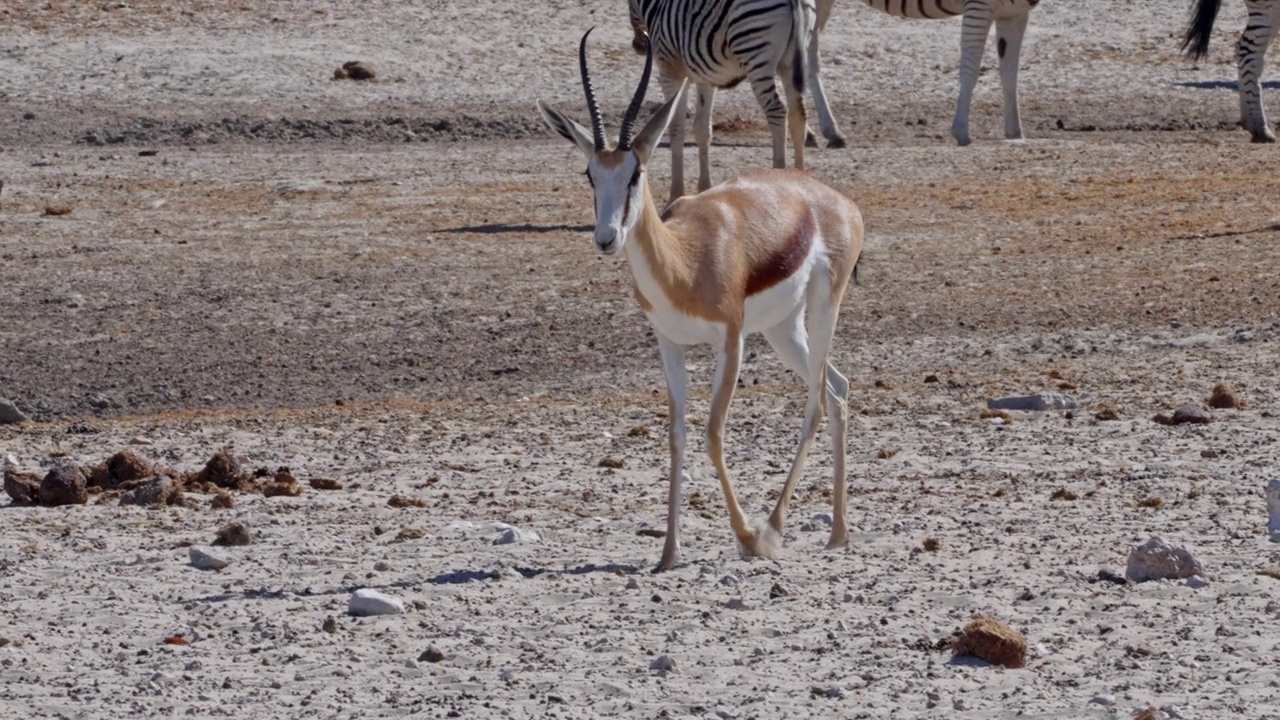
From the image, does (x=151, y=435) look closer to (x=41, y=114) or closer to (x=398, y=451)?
(x=398, y=451)

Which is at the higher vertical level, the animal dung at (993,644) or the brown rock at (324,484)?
the animal dung at (993,644)

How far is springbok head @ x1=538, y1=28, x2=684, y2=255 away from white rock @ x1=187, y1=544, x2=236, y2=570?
6.01 feet

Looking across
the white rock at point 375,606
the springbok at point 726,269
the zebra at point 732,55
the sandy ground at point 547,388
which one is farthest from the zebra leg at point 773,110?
the white rock at point 375,606

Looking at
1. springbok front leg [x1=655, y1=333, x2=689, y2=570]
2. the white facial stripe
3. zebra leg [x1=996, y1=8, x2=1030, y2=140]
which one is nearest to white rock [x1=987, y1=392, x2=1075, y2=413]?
springbok front leg [x1=655, y1=333, x2=689, y2=570]

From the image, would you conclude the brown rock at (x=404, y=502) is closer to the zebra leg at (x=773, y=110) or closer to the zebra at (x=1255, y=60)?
the zebra leg at (x=773, y=110)

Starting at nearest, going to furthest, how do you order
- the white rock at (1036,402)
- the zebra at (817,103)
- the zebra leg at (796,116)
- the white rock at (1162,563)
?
the white rock at (1162,563) → the white rock at (1036,402) → the zebra leg at (796,116) → the zebra at (817,103)

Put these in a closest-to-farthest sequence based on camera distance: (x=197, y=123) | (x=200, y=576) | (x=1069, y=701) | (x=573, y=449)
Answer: (x=1069, y=701) < (x=200, y=576) < (x=573, y=449) < (x=197, y=123)

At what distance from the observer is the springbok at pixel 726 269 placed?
7.47m

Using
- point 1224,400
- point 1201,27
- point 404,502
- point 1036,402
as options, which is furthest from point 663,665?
point 1201,27

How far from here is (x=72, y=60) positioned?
2152 cm

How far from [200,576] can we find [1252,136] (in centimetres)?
1453

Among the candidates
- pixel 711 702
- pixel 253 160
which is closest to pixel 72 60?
pixel 253 160

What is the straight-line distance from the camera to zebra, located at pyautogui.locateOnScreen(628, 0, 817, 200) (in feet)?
51.6

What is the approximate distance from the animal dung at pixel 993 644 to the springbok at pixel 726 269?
4.54ft
